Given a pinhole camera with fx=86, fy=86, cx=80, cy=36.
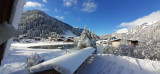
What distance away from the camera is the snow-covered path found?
311 inches

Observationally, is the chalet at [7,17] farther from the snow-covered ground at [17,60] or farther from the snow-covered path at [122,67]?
the snow-covered path at [122,67]

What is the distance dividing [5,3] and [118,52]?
15710 mm

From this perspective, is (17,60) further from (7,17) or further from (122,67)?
(122,67)

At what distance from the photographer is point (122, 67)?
8.55 m

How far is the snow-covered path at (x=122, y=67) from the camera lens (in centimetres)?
789

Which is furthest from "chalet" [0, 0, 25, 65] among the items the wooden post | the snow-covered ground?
the snow-covered ground

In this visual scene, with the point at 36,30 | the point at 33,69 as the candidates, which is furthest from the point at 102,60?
the point at 36,30

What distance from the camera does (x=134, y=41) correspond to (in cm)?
2436

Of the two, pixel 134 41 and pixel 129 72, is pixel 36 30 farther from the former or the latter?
pixel 129 72

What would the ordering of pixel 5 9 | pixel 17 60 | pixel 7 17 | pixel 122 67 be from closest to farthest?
pixel 5 9 < pixel 7 17 < pixel 122 67 < pixel 17 60

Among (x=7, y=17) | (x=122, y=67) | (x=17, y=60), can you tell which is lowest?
(x=122, y=67)

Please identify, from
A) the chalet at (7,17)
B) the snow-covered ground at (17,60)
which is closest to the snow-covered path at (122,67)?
the snow-covered ground at (17,60)

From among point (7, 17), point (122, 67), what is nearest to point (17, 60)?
point (7, 17)

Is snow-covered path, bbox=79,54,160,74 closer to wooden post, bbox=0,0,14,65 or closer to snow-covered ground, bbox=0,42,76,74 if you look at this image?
snow-covered ground, bbox=0,42,76,74
